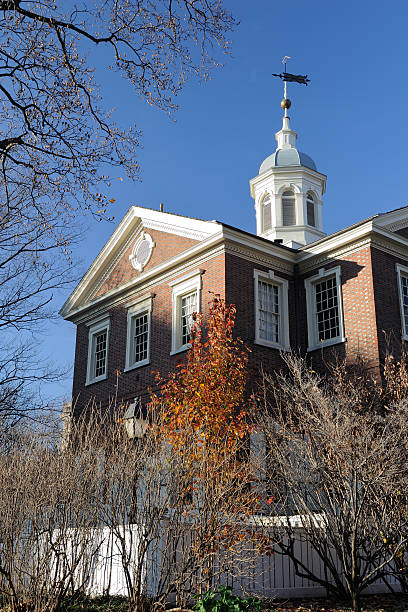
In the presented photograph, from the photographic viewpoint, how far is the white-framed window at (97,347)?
74.9 feet

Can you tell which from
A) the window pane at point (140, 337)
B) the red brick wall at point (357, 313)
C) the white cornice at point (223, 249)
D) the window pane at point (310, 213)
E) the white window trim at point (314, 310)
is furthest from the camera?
the window pane at point (310, 213)

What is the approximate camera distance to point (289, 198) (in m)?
26.5

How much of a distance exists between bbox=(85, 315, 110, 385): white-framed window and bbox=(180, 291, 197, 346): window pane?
3.83m

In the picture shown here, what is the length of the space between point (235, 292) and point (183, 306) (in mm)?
2393

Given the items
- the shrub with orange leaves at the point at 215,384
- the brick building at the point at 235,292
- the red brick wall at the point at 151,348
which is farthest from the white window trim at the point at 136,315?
the shrub with orange leaves at the point at 215,384

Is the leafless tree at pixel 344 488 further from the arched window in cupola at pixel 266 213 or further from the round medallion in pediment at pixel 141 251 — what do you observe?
the arched window in cupola at pixel 266 213

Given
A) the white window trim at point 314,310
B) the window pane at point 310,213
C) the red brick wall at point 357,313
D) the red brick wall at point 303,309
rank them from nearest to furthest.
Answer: the red brick wall at point 357,313
the red brick wall at point 303,309
the white window trim at point 314,310
the window pane at point 310,213

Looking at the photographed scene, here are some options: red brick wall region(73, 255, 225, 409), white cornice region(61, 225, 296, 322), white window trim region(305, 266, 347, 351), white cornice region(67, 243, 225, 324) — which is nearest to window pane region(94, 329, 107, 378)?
red brick wall region(73, 255, 225, 409)

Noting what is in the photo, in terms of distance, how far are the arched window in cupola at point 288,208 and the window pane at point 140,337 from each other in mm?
7395

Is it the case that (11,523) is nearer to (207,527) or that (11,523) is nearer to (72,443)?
(72,443)

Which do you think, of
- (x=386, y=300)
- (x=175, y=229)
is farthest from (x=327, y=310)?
(x=175, y=229)

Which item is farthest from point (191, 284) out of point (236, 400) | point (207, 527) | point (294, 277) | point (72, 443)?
point (207, 527)

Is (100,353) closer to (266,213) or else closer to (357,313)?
(266,213)

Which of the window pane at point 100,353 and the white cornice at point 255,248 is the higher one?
the white cornice at point 255,248
